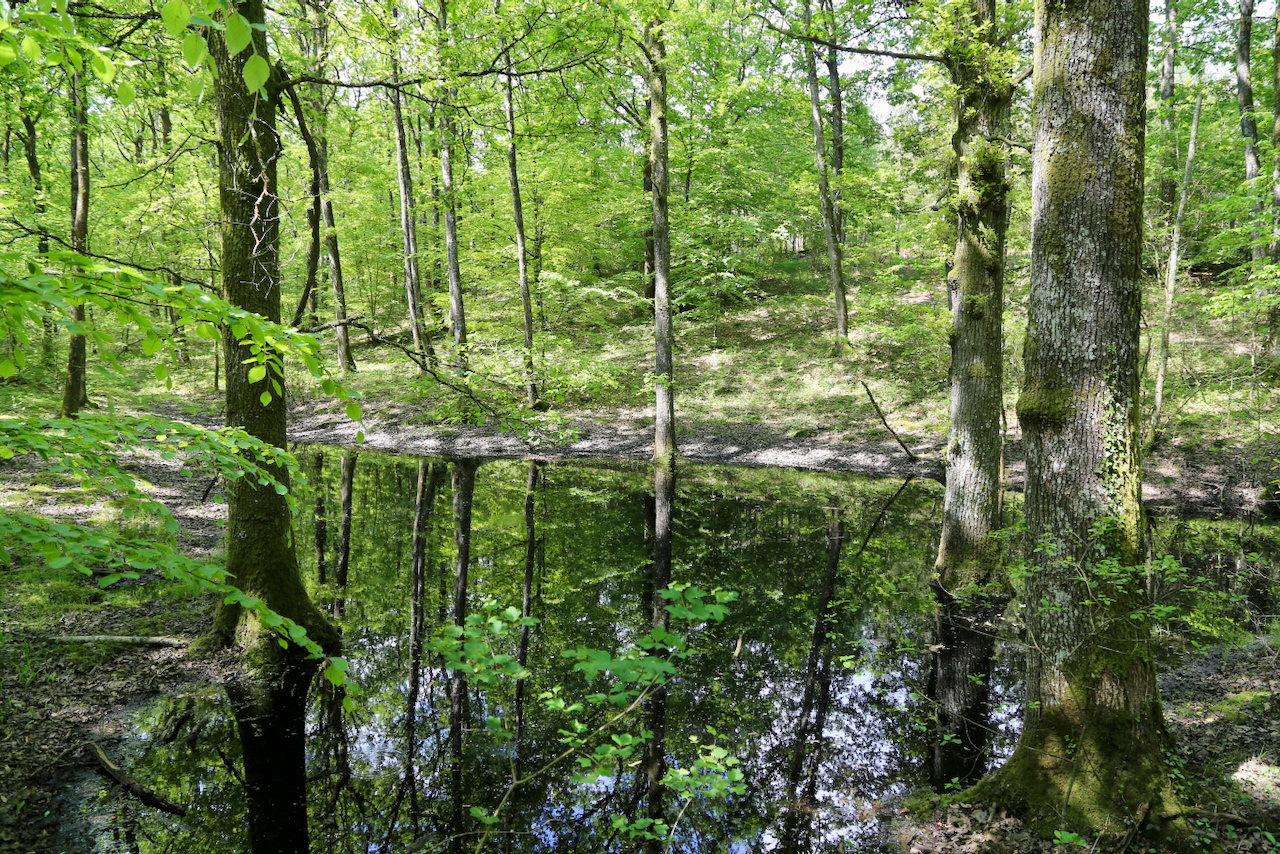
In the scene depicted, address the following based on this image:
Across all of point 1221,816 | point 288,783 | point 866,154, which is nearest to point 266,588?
point 288,783

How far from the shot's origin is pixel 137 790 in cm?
381

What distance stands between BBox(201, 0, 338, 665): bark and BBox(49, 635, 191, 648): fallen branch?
42 cm

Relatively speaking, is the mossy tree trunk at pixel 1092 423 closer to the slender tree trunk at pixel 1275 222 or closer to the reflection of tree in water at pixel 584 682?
the reflection of tree in water at pixel 584 682

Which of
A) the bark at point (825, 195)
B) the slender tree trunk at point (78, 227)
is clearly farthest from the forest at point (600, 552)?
the bark at point (825, 195)

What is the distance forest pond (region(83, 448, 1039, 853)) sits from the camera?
3820mm

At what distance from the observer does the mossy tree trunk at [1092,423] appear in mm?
3428

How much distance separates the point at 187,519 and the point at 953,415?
35.6 feet

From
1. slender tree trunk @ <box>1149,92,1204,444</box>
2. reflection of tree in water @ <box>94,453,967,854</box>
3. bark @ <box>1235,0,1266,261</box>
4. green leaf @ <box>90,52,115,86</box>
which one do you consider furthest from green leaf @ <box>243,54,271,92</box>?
bark @ <box>1235,0,1266,261</box>

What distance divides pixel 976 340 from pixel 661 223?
8144mm

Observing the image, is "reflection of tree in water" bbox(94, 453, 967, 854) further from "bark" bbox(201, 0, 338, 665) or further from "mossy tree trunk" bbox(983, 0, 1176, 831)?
"mossy tree trunk" bbox(983, 0, 1176, 831)

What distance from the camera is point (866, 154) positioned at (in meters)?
30.0

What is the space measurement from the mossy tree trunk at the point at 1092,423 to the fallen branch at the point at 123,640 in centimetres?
682

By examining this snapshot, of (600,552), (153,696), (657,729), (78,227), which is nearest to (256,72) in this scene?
(657,729)

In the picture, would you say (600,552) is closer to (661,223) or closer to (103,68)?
(661,223)
